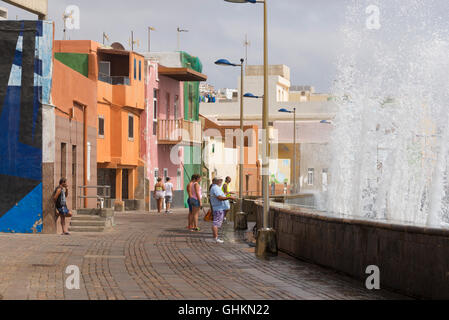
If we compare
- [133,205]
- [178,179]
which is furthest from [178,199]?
[133,205]

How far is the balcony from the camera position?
47000 millimetres

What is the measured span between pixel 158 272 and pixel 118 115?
28951 millimetres

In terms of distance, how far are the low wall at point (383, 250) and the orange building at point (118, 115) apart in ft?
83.3

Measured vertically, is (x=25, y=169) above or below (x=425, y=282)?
above

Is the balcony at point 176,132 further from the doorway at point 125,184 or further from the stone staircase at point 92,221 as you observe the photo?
the stone staircase at point 92,221

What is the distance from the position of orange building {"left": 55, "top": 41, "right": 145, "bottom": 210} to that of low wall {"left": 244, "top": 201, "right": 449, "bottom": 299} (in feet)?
83.3

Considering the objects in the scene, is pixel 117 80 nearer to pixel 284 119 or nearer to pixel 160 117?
pixel 160 117

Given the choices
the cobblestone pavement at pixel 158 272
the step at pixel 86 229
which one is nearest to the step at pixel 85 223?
the step at pixel 86 229

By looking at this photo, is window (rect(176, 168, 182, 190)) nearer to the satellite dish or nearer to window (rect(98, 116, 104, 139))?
the satellite dish

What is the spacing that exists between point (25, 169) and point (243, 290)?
12.4 metres

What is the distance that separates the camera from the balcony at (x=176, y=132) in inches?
1850
